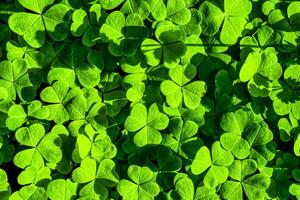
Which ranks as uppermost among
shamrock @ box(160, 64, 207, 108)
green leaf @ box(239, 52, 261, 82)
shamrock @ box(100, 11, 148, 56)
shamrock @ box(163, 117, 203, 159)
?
shamrock @ box(100, 11, 148, 56)

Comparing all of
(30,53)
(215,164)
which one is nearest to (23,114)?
(30,53)

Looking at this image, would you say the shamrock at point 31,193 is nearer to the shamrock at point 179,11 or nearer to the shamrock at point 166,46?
the shamrock at point 166,46

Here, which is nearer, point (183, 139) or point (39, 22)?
point (39, 22)

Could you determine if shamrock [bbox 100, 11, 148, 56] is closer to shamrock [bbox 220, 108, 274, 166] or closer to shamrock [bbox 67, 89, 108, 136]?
shamrock [bbox 67, 89, 108, 136]

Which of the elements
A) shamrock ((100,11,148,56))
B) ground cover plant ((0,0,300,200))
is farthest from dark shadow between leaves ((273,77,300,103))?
shamrock ((100,11,148,56))

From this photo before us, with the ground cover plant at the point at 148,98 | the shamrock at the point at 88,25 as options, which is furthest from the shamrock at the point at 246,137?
the shamrock at the point at 88,25

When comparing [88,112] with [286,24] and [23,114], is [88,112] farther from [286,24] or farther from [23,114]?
[286,24]
